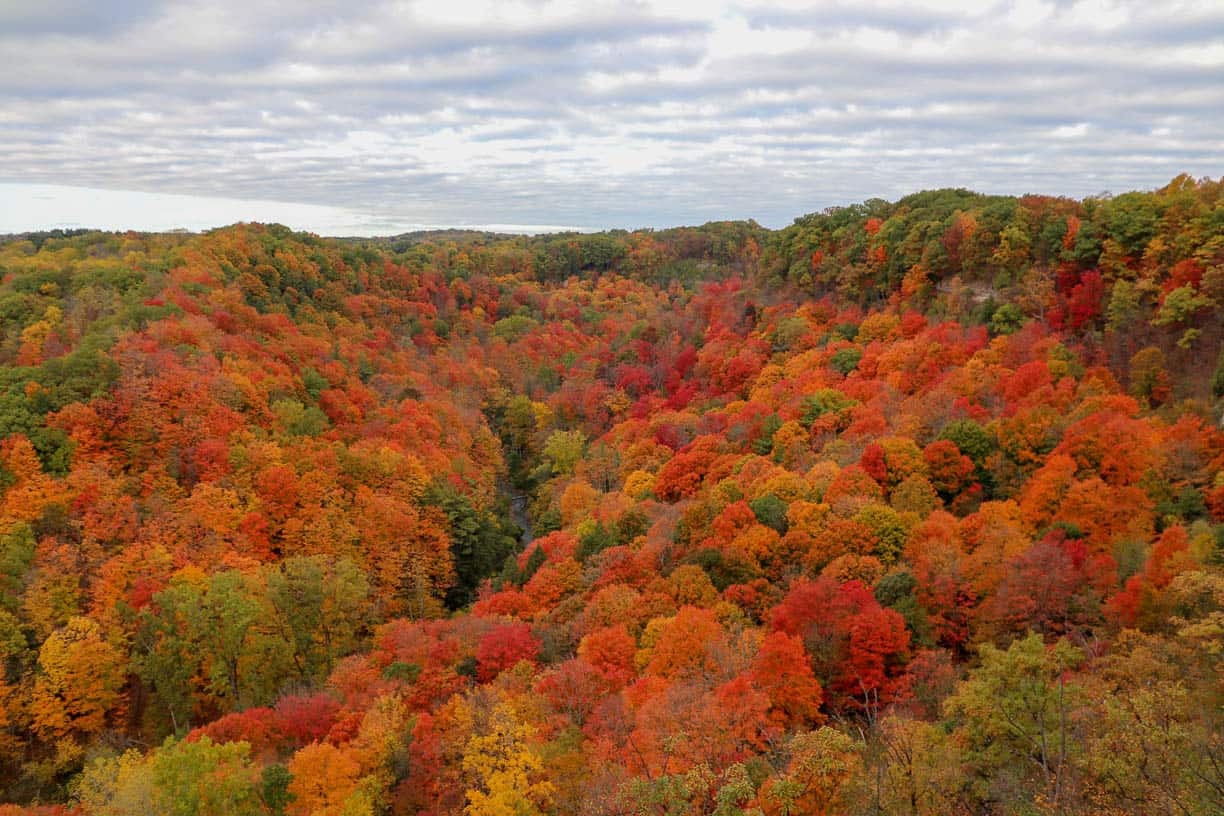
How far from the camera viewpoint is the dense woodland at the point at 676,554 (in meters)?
19.0

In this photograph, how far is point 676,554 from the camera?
36406 mm

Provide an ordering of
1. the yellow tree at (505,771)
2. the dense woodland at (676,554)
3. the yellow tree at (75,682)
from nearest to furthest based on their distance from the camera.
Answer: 1. the dense woodland at (676,554)
2. the yellow tree at (505,771)
3. the yellow tree at (75,682)

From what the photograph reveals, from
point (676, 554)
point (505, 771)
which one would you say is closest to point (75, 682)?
point (505, 771)

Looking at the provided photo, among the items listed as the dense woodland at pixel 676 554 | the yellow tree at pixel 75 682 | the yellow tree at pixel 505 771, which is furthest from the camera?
the yellow tree at pixel 75 682

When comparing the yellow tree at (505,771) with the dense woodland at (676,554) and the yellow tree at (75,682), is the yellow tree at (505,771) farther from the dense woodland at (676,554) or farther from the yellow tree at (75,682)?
the yellow tree at (75,682)

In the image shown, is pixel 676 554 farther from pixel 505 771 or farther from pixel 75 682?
pixel 75 682

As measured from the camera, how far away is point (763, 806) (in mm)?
16391

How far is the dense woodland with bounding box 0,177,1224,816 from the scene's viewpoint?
19.0 m

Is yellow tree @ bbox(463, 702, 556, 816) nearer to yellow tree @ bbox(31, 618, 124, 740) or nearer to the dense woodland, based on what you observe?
the dense woodland

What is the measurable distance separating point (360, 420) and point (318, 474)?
1526 cm

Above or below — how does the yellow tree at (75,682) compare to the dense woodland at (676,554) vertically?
below

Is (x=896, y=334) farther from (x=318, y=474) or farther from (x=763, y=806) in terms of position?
(x=763, y=806)

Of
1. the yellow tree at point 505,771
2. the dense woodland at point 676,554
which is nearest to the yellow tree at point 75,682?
the dense woodland at point 676,554

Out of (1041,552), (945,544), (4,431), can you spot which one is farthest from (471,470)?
(1041,552)
